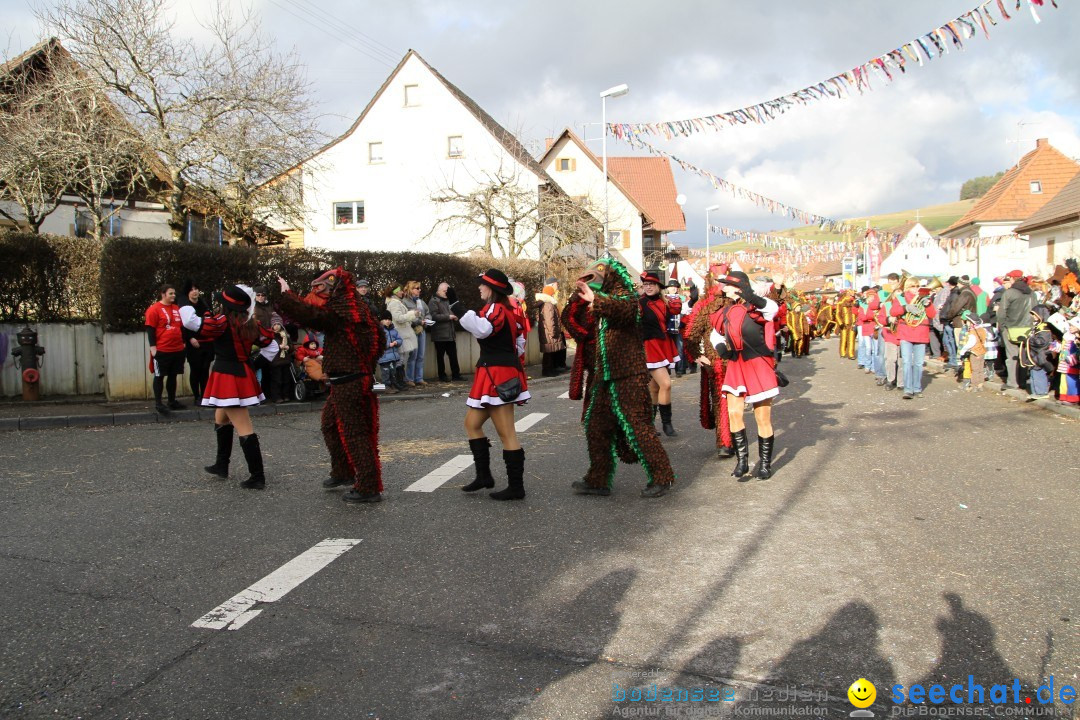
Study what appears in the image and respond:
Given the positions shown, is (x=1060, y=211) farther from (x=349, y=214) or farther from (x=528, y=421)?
(x=349, y=214)

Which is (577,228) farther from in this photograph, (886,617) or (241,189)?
(886,617)

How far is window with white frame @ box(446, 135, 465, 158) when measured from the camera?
39375 millimetres

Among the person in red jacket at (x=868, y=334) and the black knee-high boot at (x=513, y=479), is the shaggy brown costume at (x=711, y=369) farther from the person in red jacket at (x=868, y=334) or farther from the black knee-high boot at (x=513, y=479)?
the person in red jacket at (x=868, y=334)

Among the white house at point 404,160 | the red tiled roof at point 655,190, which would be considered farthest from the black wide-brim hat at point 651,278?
the red tiled roof at point 655,190

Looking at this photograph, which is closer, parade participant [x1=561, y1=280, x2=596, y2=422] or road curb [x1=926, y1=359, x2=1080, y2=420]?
parade participant [x1=561, y1=280, x2=596, y2=422]

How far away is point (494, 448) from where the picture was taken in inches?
366

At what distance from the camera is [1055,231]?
109 feet

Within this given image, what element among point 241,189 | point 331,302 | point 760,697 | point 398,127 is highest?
point 398,127

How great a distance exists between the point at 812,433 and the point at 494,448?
377 centimetres

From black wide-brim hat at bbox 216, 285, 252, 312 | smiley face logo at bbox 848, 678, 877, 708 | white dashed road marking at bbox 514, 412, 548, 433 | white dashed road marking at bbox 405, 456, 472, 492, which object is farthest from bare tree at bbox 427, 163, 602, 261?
smiley face logo at bbox 848, 678, 877, 708

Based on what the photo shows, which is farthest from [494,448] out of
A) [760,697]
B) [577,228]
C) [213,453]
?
[577,228]

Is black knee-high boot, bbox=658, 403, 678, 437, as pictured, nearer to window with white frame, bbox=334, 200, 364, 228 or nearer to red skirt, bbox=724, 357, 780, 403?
red skirt, bbox=724, 357, 780, 403

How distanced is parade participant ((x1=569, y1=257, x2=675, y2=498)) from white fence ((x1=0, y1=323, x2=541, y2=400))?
8.75 m

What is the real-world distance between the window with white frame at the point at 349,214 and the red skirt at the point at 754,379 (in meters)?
35.7
